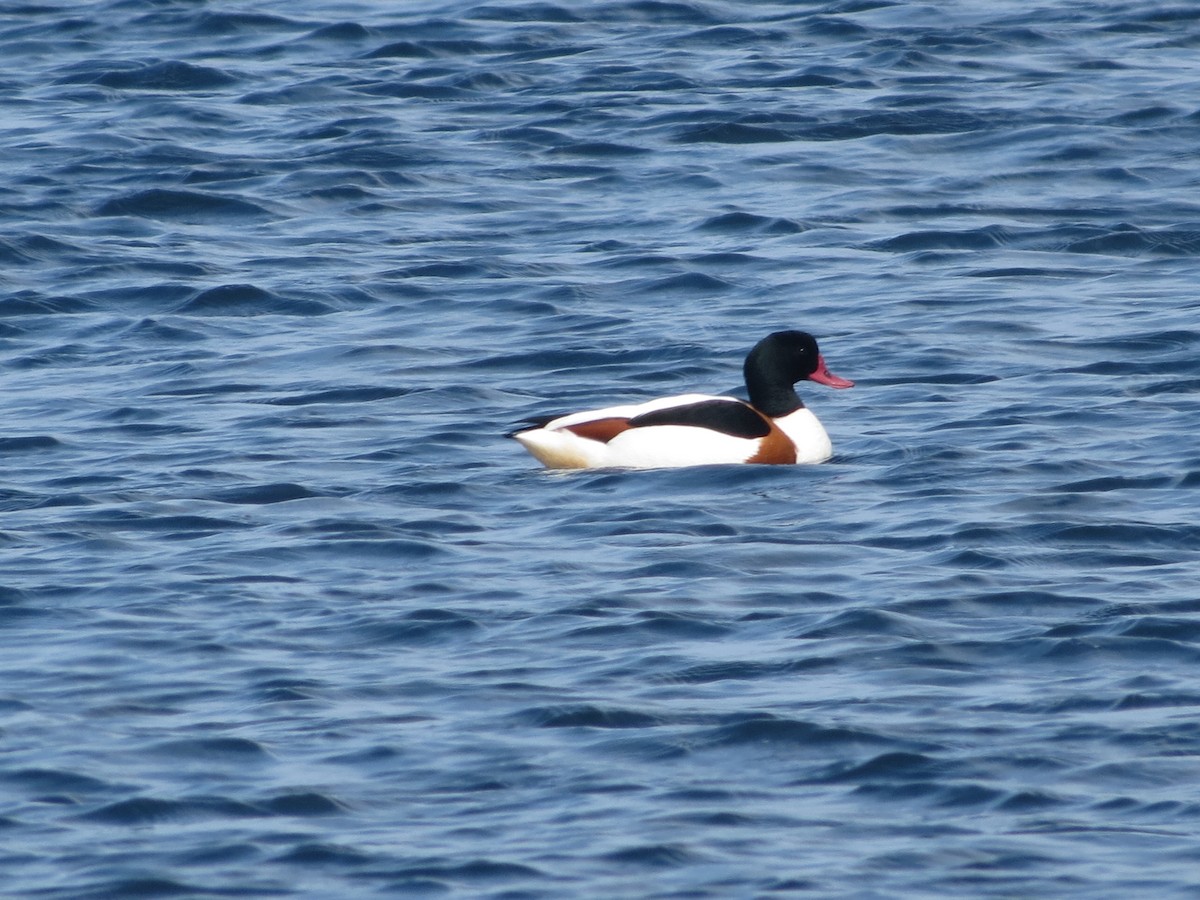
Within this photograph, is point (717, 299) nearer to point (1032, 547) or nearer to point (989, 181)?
point (989, 181)

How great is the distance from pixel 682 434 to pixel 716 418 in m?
0.25

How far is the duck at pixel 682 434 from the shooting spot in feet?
39.9

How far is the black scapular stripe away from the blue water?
23cm

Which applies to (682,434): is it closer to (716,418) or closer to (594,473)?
→ (716,418)

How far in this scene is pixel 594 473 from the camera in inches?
484

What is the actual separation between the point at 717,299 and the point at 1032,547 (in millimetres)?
5498

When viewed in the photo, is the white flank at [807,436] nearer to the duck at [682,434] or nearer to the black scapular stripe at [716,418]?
the duck at [682,434]

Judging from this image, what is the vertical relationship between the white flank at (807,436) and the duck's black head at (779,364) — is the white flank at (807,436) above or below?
below

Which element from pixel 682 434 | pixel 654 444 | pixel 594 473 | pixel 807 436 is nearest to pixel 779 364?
pixel 807 436

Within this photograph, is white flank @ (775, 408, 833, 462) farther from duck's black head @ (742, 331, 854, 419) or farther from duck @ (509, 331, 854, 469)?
duck's black head @ (742, 331, 854, 419)

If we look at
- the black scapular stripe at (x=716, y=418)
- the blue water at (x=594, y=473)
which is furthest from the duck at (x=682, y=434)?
the blue water at (x=594, y=473)

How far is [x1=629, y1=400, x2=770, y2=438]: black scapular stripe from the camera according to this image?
40.2 ft

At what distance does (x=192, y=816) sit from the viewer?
302 inches

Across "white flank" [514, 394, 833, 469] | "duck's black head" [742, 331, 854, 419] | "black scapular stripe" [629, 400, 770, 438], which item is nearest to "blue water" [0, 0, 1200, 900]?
"white flank" [514, 394, 833, 469]
